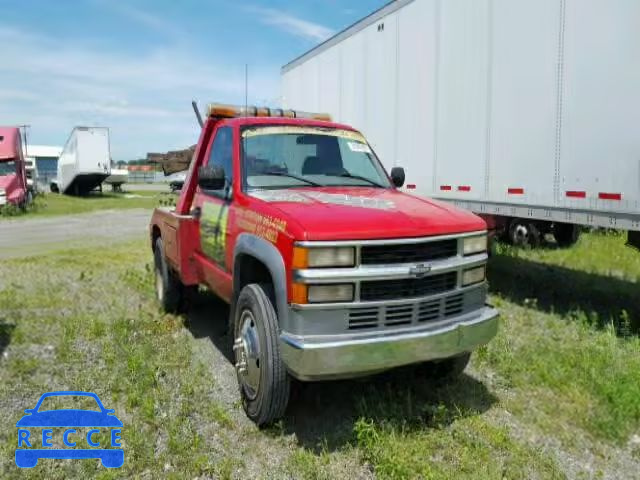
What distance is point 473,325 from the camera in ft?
11.4

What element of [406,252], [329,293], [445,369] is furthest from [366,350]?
[445,369]

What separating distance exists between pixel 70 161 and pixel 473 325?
30103mm

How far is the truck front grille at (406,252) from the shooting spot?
3170 mm

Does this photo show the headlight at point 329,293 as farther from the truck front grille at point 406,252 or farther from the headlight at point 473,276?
the headlight at point 473,276

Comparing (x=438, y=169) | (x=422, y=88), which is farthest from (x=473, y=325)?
(x=422, y=88)

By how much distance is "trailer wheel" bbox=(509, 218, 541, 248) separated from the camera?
10016mm

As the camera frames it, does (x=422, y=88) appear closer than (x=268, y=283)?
No

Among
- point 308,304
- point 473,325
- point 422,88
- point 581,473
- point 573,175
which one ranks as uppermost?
point 422,88

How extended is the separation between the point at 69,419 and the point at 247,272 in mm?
1591

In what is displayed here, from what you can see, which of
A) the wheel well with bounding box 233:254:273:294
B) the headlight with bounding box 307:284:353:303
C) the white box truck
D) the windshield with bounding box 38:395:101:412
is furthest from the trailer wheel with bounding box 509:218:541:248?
the white box truck

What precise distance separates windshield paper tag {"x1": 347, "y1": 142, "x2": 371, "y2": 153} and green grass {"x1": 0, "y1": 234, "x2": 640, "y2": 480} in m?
2.05

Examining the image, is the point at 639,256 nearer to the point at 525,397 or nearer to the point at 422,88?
the point at 422,88

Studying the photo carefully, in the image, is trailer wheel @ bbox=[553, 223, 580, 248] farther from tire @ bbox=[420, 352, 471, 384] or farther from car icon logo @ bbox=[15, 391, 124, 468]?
car icon logo @ bbox=[15, 391, 124, 468]

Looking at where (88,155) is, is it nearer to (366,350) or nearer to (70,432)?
(70,432)
